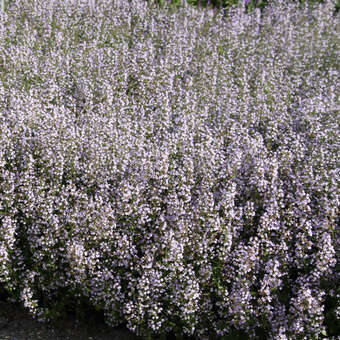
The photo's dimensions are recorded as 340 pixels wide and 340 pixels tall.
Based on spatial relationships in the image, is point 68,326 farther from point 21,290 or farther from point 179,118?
point 179,118

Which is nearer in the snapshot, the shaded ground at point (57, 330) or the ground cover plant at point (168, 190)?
the ground cover plant at point (168, 190)

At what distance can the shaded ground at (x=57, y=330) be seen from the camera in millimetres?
4273

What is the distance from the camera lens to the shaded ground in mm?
4273

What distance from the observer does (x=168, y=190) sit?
4660 millimetres

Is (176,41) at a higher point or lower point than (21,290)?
higher

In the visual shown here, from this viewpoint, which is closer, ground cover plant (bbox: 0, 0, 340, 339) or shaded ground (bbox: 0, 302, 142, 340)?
ground cover plant (bbox: 0, 0, 340, 339)

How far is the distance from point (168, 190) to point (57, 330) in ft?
5.58

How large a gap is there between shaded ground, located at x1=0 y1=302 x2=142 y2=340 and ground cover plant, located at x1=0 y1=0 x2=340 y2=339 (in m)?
0.17

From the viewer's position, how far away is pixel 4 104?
226 inches

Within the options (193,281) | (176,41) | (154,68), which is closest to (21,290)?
(193,281)

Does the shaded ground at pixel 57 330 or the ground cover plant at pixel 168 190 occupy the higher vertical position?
the ground cover plant at pixel 168 190

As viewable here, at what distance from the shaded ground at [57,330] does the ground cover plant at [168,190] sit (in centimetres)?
17

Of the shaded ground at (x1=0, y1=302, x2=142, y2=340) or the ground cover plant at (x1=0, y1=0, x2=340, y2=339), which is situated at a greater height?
the ground cover plant at (x1=0, y1=0, x2=340, y2=339)

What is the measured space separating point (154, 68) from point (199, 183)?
2705 millimetres
